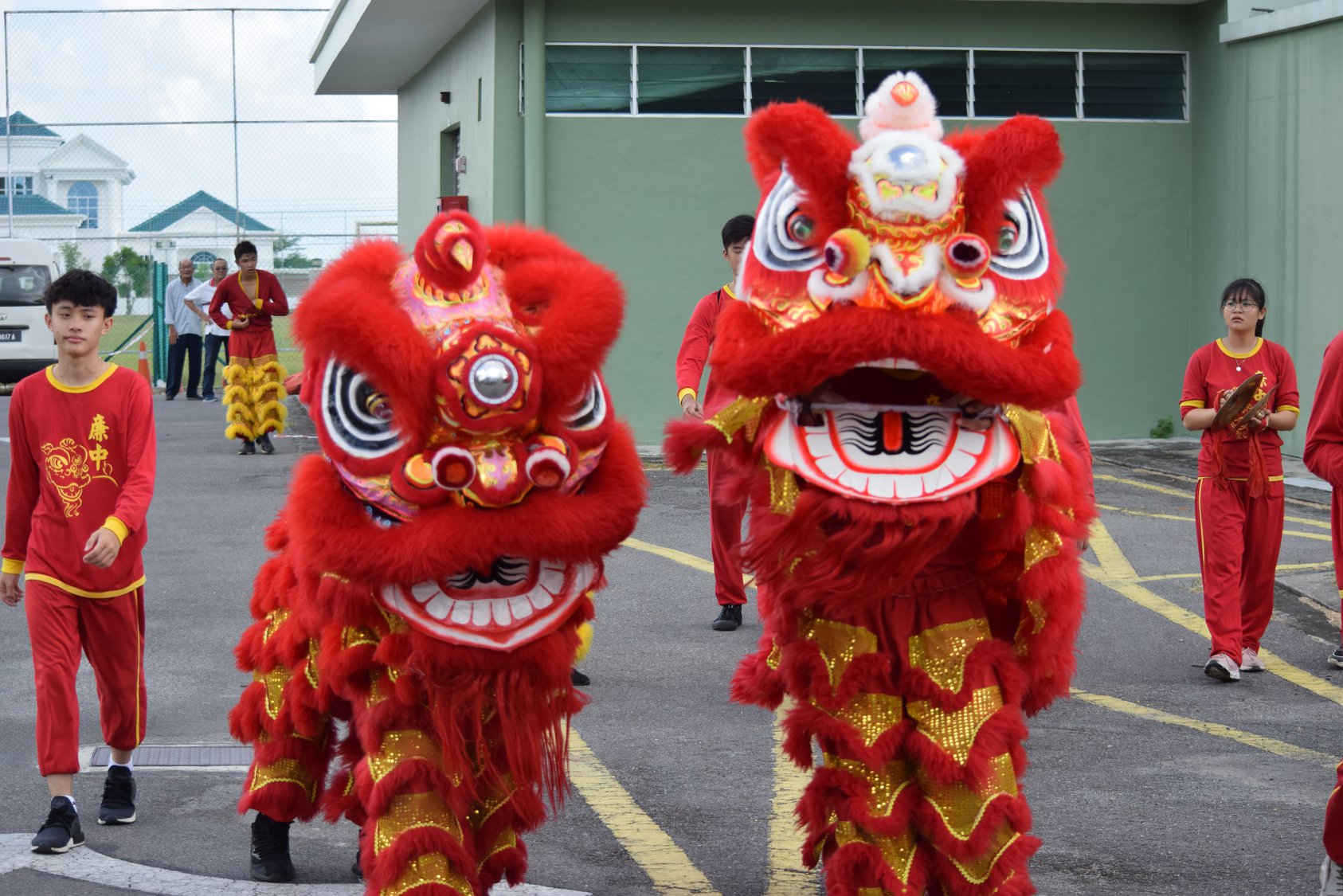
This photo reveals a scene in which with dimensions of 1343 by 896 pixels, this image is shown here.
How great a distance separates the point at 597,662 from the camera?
25.3 feet

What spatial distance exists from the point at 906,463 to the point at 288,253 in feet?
68.2

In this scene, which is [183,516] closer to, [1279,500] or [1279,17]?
[1279,500]

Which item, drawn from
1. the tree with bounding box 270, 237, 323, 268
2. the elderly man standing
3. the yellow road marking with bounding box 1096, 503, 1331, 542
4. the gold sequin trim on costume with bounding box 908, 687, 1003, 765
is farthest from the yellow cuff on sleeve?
the tree with bounding box 270, 237, 323, 268

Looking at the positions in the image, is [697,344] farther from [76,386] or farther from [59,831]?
[59,831]

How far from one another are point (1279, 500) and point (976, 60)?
963 cm

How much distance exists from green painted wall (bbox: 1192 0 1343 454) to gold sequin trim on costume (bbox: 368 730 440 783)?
491 inches

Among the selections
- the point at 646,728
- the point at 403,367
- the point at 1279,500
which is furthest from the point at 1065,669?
the point at 1279,500

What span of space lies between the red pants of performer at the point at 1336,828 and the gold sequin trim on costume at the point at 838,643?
1367 mm

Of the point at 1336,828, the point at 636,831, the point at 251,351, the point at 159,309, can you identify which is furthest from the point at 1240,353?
the point at 159,309

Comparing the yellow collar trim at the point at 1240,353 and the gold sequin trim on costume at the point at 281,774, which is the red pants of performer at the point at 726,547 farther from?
the gold sequin trim on costume at the point at 281,774

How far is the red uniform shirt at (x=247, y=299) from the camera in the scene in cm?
1459

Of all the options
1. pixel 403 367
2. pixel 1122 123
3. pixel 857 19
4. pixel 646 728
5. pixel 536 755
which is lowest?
pixel 646 728

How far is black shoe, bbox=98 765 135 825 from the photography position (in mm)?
5297

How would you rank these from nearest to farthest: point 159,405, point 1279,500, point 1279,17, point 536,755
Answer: point 536,755, point 1279,500, point 1279,17, point 159,405
